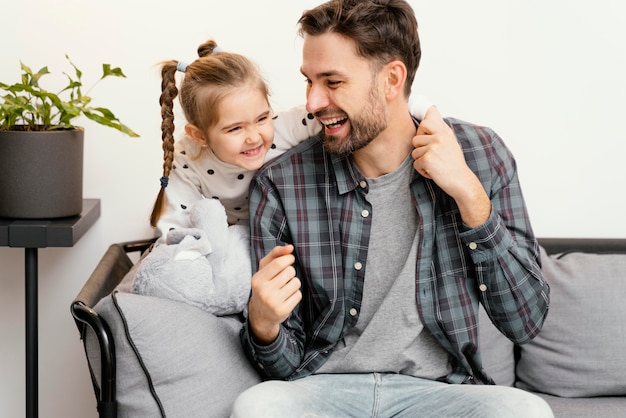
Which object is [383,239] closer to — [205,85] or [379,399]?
→ [379,399]

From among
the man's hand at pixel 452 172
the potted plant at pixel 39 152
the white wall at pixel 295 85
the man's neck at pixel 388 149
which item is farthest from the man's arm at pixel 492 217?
the potted plant at pixel 39 152

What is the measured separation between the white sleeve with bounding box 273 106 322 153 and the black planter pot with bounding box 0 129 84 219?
1.65ft

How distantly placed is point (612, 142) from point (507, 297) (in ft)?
2.73

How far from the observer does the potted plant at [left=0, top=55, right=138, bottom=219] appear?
2016 millimetres

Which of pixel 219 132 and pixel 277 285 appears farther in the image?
pixel 219 132

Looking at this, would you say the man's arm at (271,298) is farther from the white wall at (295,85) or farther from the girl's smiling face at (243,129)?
the white wall at (295,85)

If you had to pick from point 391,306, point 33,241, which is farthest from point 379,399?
point 33,241

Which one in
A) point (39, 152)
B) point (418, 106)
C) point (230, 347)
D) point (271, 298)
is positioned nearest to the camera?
point (271, 298)

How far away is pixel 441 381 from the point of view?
6.06ft

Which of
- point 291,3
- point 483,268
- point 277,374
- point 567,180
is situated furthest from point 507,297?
point 291,3

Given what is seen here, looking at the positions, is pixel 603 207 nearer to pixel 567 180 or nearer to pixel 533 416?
pixel 567 180

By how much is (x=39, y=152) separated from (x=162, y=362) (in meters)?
0.66

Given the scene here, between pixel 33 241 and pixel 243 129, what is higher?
pixel 243 129

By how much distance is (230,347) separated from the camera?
70.3 inches
